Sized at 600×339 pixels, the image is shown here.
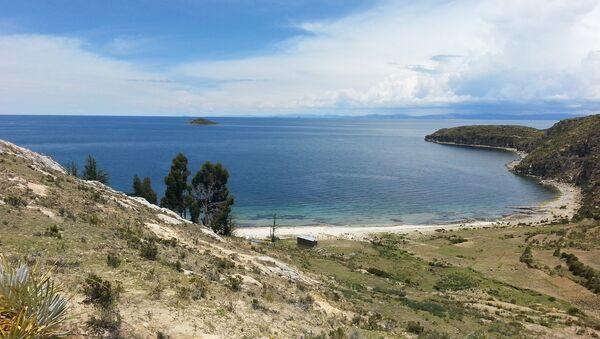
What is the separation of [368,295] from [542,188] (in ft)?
455

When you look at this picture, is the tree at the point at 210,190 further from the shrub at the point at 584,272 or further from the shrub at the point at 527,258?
the shrub at the point at 584,272

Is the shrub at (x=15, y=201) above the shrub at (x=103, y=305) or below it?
above

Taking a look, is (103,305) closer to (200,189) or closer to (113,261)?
(113,261)

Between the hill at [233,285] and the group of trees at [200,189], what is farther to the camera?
the group of trees at [200,189]

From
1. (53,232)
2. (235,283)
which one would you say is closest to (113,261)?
(53,232)

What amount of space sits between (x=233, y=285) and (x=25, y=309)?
12685 mm

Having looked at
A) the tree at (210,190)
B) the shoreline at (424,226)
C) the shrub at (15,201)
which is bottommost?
the shoreline at (424,226)

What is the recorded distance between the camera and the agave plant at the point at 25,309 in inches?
323

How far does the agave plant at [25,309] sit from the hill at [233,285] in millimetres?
121

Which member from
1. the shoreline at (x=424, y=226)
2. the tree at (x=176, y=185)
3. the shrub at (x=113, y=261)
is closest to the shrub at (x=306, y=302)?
the shrub at (x=113, y=261)

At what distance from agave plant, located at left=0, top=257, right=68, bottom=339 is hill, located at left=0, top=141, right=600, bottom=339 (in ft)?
0.40

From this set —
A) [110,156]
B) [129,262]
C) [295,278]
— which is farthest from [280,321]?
[110,156]

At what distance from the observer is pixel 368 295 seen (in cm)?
3234

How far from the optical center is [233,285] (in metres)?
20.6
